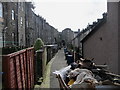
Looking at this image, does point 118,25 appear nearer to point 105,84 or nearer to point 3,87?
point 105,84

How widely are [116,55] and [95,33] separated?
6725mm

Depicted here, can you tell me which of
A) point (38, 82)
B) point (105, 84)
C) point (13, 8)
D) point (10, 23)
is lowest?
point (38, 82)

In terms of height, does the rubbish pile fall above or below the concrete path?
above

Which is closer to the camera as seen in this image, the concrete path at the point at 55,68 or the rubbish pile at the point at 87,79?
the rubbish pile at the point at 87,79

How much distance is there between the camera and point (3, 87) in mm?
4598

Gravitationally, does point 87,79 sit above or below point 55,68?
above

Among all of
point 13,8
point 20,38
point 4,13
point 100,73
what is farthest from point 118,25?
point 20,38

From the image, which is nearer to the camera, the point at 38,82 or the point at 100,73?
the point at 100,73

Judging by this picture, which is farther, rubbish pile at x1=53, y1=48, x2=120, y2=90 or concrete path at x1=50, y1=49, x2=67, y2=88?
concrete path at x1=50, y1=49, x2=67, y2=88

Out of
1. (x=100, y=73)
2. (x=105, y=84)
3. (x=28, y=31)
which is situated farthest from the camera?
(x=28, y=31)

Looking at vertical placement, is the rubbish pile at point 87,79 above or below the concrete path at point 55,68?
above

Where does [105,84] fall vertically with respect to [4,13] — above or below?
below

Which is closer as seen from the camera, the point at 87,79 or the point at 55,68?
the point at 87,79

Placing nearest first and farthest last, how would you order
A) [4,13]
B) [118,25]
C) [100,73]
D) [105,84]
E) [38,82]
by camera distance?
[105,84], [100,73], [118,25], [38,82], [4,13]
